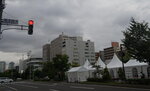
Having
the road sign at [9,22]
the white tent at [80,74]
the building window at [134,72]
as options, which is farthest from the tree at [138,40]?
the white tent at [80,74]

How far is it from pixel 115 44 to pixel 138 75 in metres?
127

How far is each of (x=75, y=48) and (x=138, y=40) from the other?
99.5 meters

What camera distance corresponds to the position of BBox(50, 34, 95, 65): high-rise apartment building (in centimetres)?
11660

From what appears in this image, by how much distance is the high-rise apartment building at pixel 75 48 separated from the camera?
11660 centimetres

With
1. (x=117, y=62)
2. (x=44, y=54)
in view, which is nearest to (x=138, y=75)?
(x=117, y=62)

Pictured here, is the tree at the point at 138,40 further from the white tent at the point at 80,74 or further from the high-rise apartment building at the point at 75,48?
the high-rise apartment building at the point at 75,48

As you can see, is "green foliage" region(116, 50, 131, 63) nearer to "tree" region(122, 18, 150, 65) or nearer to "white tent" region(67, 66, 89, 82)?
"tree" region(122, 18, 150, 65)

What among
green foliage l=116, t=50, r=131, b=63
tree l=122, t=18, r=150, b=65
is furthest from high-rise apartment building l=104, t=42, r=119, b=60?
tree l=122, t=18, r=150, b=65

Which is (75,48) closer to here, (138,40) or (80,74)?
(80,74)

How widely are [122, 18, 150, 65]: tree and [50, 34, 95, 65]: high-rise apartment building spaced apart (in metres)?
93.5

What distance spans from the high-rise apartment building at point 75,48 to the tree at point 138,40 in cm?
9349

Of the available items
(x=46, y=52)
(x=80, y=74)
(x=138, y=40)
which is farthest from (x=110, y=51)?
(x=138, y=40)

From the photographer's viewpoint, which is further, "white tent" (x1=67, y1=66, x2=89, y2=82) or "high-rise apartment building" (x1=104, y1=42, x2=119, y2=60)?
"high-rise apartment building" (x1=104, y1=42, x2=119, y2=60)

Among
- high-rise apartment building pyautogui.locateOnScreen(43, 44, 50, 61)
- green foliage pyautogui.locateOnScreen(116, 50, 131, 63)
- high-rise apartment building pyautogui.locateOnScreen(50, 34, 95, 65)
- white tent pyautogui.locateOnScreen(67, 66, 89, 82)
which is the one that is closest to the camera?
green foliage pyautogui.locateOnScreen(116, 50, 131, 63)
